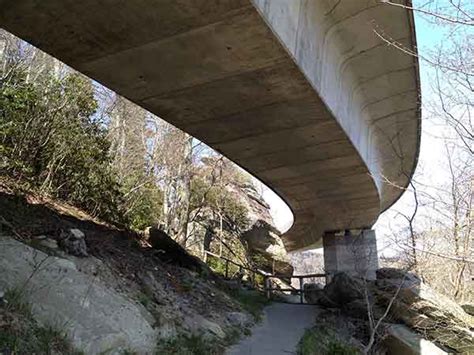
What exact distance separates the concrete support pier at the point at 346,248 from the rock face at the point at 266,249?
5.71m

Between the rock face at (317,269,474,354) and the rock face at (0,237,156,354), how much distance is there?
557 cm

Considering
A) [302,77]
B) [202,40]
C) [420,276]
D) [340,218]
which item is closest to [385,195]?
[340,218]

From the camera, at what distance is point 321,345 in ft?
26.1

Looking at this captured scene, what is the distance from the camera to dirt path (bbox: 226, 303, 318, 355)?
7012 millimetres

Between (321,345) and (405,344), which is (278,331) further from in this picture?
(405,344)

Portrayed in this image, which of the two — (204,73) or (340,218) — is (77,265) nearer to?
(204,73)

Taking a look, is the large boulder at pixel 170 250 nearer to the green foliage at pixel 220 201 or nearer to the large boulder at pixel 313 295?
the large boulder at pixel 313 295

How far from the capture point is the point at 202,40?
436 centimetres

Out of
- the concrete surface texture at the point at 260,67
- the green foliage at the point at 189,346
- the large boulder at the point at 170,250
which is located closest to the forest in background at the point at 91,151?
the large boulder at the point at 170,250

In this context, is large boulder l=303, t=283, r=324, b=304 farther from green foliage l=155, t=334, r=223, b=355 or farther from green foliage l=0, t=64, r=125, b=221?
green foliage l=155, t=334, r=223, b=355

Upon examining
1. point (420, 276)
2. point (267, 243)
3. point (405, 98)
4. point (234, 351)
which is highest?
point (405, 98)

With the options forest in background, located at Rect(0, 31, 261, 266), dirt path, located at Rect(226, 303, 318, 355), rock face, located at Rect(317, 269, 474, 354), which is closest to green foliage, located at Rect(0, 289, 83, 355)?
dirt path, located at Rect(226, 303, 318, 355)

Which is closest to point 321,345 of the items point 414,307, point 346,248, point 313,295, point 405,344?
point 405,344

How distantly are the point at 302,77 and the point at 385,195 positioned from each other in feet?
35.5
